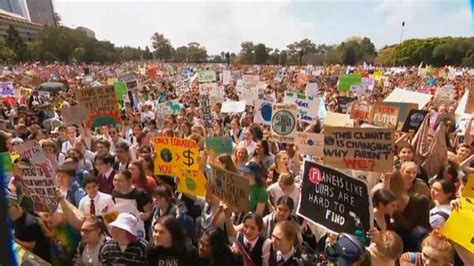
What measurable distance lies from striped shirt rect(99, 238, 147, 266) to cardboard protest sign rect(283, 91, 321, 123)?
6.46 metres

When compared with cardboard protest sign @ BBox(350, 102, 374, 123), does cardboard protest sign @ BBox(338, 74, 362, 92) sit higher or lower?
lower

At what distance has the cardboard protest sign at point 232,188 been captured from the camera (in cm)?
458

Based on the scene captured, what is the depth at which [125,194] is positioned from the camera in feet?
17.7

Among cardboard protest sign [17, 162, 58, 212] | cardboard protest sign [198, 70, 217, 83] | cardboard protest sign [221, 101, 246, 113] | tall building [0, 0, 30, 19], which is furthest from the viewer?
tall building [0, 0, 30, 19]

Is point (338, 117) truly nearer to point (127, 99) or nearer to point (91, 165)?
point (91, 165)

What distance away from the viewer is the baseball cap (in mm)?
3535

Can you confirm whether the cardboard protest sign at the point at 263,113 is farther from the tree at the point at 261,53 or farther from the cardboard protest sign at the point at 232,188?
the tree at the point at 261,53

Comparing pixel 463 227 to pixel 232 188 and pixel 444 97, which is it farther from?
pixel 444 97

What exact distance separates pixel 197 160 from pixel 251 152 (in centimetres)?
218

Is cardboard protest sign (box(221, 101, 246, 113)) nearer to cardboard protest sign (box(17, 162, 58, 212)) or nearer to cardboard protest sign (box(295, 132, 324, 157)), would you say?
cardboard protest sign (box(295, 132, 324, 157))

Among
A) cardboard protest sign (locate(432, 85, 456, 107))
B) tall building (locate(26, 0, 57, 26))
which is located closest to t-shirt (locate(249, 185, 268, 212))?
cardboard protest sign (locate(432, 85, 456, 107))

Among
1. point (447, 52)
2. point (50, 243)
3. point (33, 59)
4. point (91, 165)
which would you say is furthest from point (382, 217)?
point (33, 59)


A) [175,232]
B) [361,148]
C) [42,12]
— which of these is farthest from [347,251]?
[42,12]

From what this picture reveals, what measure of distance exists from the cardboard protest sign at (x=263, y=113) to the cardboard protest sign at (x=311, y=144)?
281cm
